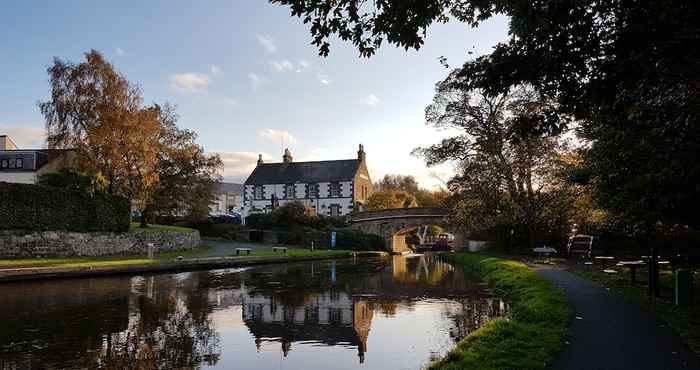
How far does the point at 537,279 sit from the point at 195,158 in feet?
106

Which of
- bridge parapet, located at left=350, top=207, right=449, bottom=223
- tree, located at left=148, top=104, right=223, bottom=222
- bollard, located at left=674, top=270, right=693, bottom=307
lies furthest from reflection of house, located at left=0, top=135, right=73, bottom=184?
bollard, located at left=674, top=270, right=693, bottom=307

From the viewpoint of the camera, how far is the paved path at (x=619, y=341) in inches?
275

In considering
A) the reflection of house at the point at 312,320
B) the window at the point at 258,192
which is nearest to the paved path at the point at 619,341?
the reflection of house at the point at 312,320

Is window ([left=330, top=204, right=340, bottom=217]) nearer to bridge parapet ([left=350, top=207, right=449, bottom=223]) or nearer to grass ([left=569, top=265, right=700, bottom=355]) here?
→ bridge parapet ([left=350, top=207, right=449, bottom=223])

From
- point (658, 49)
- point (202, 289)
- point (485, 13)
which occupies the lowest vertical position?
point (202, 289)

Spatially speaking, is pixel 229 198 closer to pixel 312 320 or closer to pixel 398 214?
pixel 398 214

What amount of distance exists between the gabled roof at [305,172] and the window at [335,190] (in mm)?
604

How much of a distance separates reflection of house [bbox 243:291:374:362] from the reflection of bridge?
36.2 m

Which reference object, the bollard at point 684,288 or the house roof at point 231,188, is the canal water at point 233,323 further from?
the house roof at point 231,188

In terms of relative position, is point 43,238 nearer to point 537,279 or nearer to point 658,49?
point 537,279

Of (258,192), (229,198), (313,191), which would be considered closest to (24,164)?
(258,192)

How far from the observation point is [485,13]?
9.17 metres

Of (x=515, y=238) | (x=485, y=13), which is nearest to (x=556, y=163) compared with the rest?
(x=515, y=238)

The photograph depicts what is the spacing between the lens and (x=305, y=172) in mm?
73250
